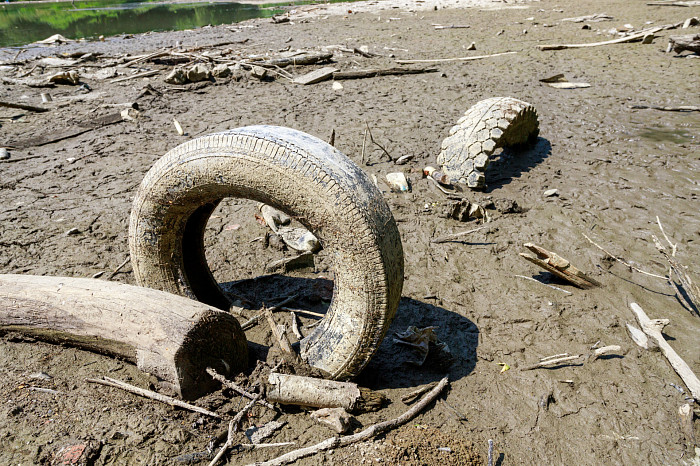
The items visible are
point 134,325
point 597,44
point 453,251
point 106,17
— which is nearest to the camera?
point 134,325

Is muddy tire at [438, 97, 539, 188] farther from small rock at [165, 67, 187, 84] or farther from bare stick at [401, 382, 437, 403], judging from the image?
small rock at [165, 67, 187, 84]

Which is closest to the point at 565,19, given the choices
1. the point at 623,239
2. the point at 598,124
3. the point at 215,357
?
the point at 598,124

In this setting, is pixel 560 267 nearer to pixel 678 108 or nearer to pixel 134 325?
pixel 134 325

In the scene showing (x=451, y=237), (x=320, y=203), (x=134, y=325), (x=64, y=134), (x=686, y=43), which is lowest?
(x=451, y=237)

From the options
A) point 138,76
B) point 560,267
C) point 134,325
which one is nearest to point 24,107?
point 138,76

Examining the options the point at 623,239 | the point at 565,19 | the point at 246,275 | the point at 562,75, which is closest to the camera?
the point at 246,275

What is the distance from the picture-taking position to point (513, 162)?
631 centimetres

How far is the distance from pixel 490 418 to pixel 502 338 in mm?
819

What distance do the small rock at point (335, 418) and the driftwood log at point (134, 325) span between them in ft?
2.16

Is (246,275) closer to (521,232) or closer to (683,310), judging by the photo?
(521,232)

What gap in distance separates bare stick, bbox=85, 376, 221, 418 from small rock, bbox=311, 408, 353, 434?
586 mm

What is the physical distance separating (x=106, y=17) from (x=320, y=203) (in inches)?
1209

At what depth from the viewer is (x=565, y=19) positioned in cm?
1516

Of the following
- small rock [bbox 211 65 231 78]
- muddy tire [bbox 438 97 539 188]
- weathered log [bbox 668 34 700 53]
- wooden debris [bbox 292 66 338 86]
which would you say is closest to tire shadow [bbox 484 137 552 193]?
muddy tire [bbox 438 97 539 188]
